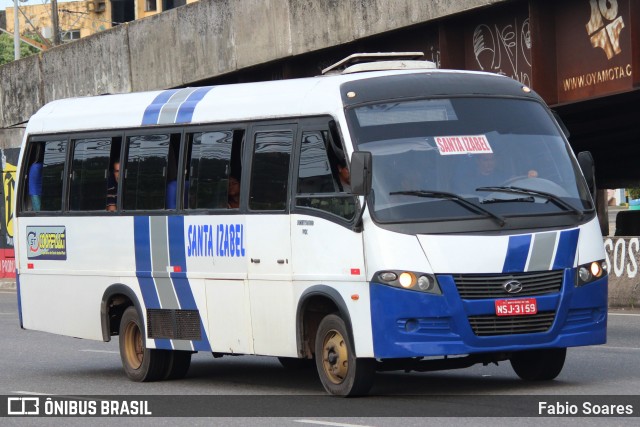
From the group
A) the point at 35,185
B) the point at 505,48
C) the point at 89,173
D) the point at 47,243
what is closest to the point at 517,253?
the point at 89,173

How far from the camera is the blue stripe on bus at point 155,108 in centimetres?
1514

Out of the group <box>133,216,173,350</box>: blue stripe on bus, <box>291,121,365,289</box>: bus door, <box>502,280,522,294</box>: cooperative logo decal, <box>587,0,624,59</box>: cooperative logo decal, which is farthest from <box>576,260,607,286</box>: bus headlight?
<box>587,0,624,59</box>: cooperative logo decal

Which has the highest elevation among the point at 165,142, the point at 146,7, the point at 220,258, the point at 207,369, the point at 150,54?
the point at 146,7

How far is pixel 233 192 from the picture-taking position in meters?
13.9

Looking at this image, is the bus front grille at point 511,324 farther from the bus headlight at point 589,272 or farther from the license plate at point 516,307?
the bus headlight at point 589,272

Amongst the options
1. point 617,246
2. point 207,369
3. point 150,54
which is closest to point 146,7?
point 150,54

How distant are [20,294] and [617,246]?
378 inches

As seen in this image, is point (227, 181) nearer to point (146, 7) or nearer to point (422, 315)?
point (422, 315)

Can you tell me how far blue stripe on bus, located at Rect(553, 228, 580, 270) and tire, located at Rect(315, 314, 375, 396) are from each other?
5.47ft

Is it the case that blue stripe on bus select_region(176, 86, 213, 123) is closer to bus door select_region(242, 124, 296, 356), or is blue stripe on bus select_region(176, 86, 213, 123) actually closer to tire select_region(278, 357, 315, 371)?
bus door select_region(242, 124, 296, 356)

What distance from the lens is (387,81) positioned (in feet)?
42.1

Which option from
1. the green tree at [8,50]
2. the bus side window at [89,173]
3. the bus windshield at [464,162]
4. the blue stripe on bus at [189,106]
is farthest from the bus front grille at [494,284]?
the green tree at [8,50]

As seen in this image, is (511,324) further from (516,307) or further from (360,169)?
(360,169)

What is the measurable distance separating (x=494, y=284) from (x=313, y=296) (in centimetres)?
166
